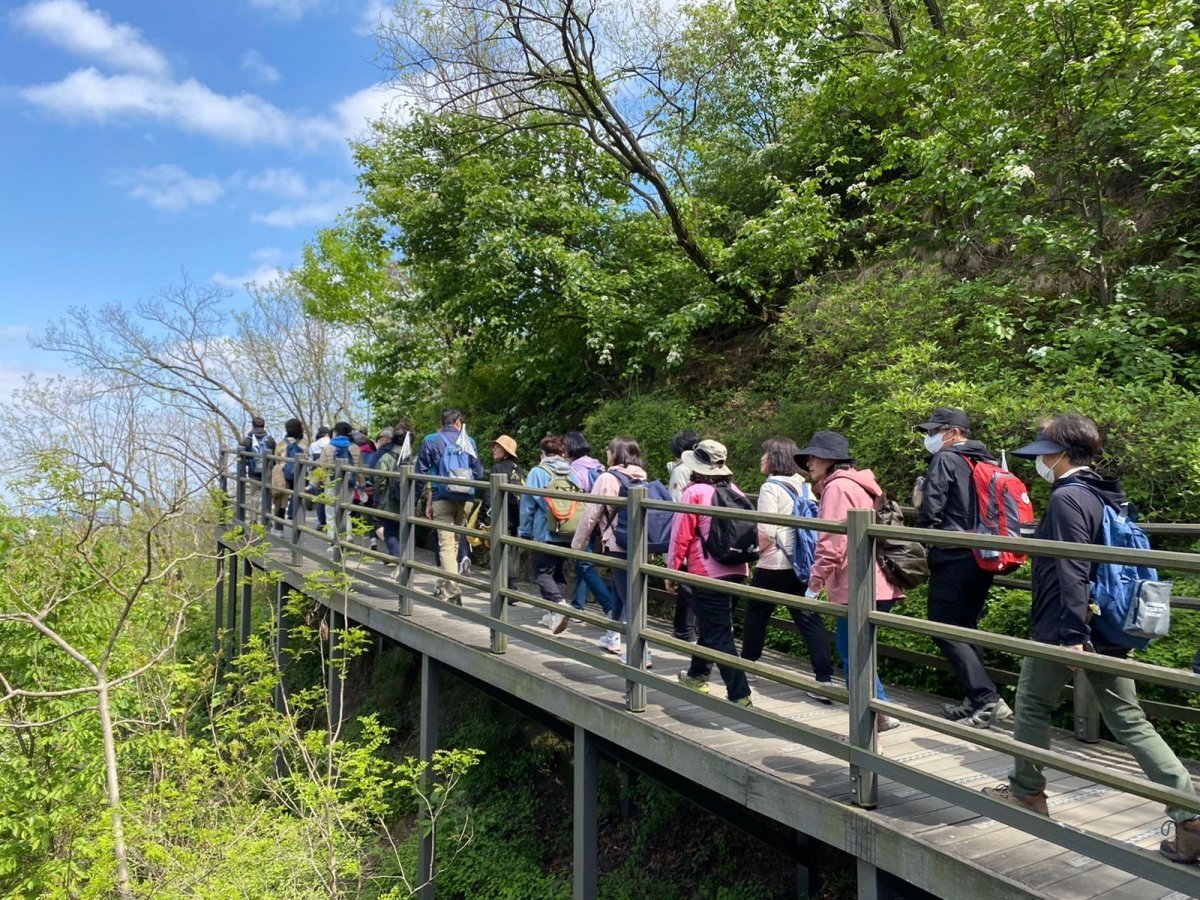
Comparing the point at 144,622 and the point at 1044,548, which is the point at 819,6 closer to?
the point at 1044,548

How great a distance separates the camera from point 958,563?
→ 3.84m

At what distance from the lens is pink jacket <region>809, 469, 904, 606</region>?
3795mm

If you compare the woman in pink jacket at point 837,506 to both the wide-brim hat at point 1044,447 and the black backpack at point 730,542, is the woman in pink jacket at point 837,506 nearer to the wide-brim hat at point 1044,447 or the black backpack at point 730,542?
the black backpack at point 730,542

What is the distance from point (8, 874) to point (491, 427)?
337 inches

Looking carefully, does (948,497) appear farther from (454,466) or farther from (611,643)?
(454,466)

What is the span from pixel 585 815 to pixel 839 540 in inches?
83.4

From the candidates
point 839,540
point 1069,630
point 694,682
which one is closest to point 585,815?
point 694,682

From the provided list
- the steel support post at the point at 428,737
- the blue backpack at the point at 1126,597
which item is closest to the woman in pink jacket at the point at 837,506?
the blue backpack at the point at 1126,597

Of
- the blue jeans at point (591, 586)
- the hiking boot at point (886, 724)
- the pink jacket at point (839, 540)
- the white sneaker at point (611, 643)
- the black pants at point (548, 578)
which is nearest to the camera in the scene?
the pink jacket at point (839, 540)

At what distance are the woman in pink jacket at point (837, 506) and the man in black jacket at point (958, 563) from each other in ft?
0.75

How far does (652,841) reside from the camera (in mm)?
6602

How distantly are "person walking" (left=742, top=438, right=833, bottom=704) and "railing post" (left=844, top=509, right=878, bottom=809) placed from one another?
4.14ft

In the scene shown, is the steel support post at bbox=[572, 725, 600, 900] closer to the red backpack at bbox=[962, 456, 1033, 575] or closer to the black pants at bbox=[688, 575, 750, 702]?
the black pants at bbox=[688, 575, 750, 702]

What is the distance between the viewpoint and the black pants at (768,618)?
4.31 metres
